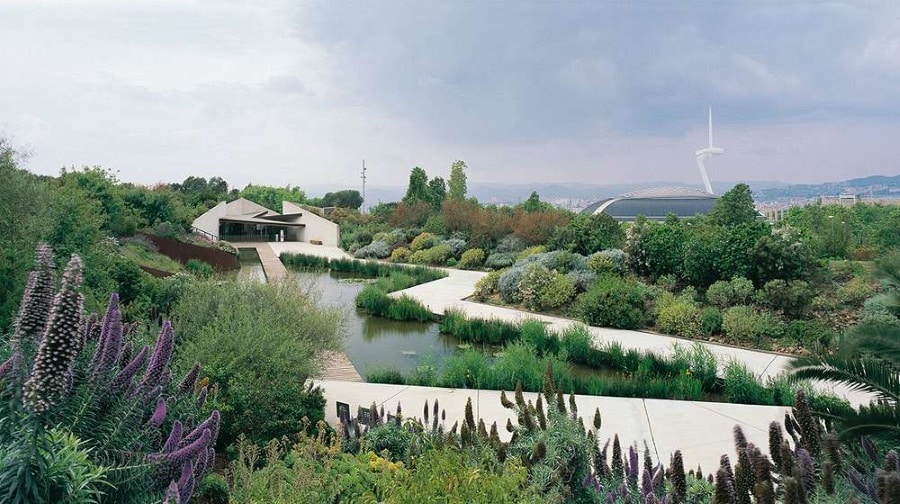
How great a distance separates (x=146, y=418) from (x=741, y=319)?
33.4 feet

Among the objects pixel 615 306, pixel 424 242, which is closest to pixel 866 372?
pixel 615 306

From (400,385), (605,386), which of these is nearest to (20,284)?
(400,385)

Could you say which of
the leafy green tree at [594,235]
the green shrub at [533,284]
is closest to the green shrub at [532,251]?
the leafy green tree at [594,235]

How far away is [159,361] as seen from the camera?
8.56 feet

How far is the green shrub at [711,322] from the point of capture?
36.3 ft

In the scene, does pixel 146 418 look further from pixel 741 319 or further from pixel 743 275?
pixel 743 275

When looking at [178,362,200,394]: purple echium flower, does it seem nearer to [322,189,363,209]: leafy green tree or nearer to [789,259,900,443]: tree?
[789,259,900,443]: tree

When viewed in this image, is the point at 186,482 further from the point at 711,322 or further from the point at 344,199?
the point at 344,199

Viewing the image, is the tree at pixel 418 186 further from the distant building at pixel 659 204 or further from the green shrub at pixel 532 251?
the distant building at pixel 659 204

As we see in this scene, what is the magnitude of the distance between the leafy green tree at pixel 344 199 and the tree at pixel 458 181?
40.7 m

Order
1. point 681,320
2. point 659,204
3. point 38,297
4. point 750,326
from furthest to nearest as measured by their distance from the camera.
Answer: point 659,204
point 681,320
point 750,326
point 38,297

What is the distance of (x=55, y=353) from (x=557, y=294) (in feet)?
41.8

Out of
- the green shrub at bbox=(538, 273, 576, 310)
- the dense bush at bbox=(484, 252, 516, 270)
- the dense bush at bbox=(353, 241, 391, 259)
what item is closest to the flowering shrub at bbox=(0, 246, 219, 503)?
the green shrub at bbox=(538, 273, 576, 310)

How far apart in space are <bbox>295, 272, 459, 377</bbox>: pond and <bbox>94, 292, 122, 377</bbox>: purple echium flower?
5.89 meters
